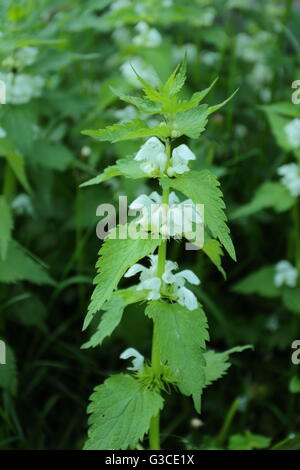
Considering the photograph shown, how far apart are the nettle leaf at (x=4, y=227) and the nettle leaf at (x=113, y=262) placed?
70 centimetres

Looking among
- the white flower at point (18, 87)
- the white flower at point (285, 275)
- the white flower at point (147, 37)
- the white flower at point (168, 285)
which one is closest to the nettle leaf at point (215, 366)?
the white flower at point (168, 285)

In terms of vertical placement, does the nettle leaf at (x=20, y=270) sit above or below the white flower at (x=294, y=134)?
below

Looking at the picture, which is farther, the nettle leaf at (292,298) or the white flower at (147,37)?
the white flower at (147,37)

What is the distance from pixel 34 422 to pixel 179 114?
140 cm

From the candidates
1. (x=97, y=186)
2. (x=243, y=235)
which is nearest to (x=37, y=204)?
(x=97, y=186)

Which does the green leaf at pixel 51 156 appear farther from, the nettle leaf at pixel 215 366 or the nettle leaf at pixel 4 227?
the nettle leaf at pixel 215 366

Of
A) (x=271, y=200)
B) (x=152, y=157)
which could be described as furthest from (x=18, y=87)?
(x=152, y=157)

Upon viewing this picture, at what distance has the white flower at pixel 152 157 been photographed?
1.49 m

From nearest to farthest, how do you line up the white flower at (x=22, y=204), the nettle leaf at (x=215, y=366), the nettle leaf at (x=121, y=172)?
the nettle leaf at (x=121, y=172), the nettle leaf at (x=215, y=366), the white flower at (x=22, y=204)

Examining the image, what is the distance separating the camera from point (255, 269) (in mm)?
3092

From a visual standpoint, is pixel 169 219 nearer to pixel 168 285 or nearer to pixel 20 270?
pixel 168 285

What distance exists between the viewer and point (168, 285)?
1.63 meters

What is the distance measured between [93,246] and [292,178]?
0.91m
